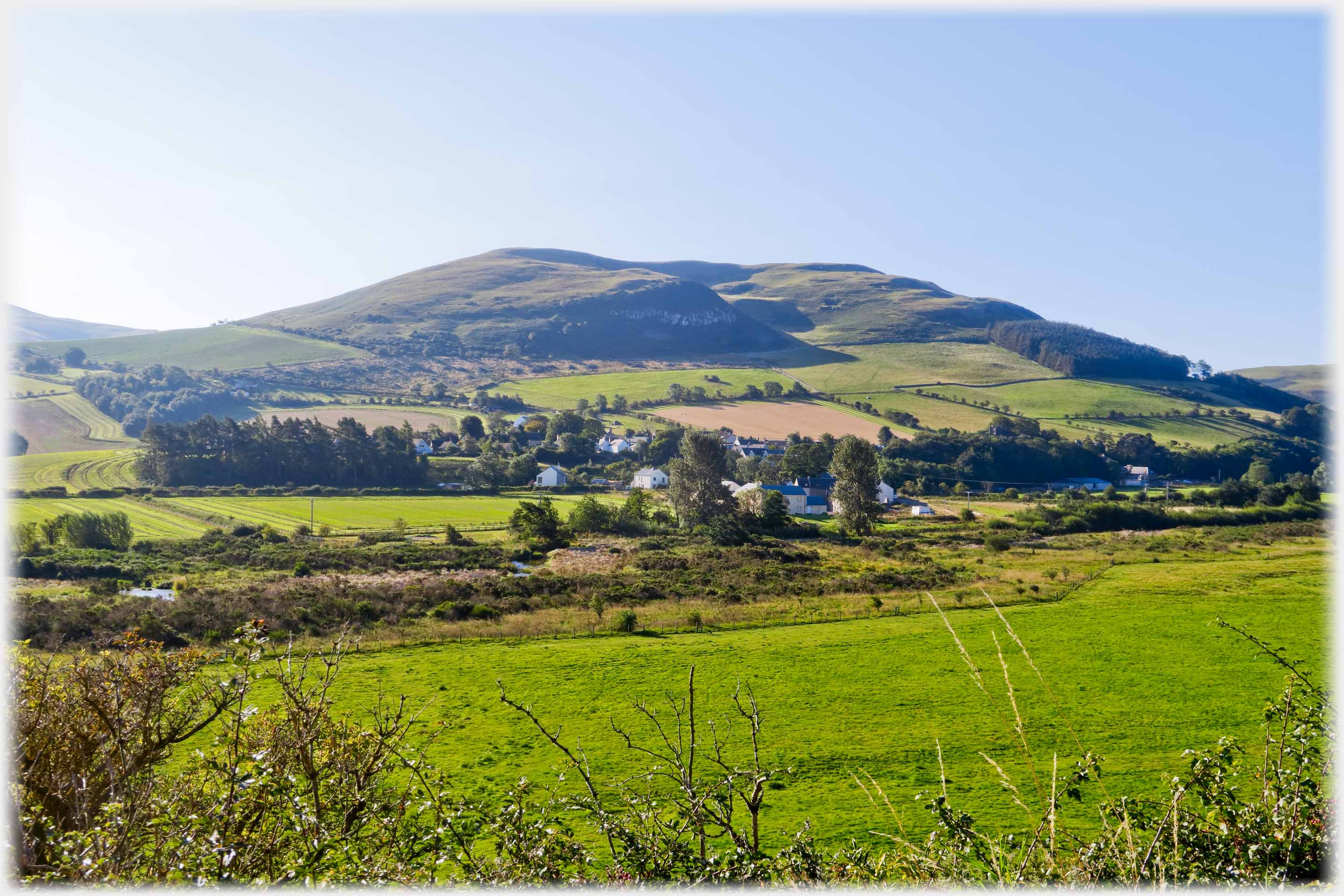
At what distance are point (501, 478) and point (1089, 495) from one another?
64.1 meters

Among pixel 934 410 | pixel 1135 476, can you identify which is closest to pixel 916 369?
pixel 934 410

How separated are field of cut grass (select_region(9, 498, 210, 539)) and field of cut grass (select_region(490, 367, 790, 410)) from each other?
78924 millimetres

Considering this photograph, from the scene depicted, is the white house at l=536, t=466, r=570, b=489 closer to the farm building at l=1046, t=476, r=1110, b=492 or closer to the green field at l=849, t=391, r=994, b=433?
the green field at l=849, t=391, r=994, b=433

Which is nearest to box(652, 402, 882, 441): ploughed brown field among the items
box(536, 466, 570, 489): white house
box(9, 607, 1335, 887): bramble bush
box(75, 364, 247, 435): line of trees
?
box(536, 466, 570, 489): white house

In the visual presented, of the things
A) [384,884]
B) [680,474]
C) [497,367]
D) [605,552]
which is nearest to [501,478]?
[680,474]

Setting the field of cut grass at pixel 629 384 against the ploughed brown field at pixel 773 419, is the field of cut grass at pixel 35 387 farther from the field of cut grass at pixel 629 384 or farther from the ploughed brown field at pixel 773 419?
the ploughed brown field at pixel 773 419

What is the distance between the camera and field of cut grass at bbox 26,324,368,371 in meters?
172

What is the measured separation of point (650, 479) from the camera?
9544 cm

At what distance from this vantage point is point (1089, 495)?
8625 cm

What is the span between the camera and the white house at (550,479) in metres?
94.0

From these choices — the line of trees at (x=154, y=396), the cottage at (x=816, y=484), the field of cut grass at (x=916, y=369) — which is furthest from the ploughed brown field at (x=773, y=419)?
the line of trees at (x=154, y=396)

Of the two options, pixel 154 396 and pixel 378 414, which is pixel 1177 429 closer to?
pixel 378 414

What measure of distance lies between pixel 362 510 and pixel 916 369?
128800 mm

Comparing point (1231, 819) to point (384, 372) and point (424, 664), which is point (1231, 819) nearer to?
point (424, 664)
